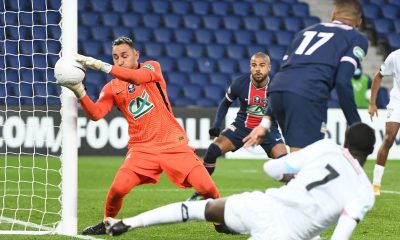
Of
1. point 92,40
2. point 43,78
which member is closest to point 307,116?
point 43,78

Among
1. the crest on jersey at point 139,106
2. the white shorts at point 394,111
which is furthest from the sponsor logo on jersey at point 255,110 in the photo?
the crest on jersey at point 139,106

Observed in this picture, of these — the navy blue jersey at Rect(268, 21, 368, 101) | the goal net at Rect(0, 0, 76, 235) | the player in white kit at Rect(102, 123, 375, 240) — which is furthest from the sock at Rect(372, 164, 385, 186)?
the player in white kit at Rect(102, 123, 375, 240)

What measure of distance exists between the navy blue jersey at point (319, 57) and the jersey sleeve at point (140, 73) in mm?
1089

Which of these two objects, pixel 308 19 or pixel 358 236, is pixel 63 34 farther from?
pixel 308 19

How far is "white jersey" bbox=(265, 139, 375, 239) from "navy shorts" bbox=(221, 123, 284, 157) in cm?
424

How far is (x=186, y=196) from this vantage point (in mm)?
10594

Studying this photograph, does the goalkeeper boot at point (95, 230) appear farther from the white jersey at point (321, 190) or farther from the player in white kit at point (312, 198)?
the white jersey at point (321, 190)

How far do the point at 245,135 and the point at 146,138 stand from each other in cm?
230

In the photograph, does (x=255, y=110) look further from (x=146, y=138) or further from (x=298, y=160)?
(x=298, y=160)

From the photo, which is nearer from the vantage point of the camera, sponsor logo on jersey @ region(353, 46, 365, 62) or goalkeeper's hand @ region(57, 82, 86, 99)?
sponsor logo on jersey @ region(353, 46, 365, 62)

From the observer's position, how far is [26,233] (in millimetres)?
7055

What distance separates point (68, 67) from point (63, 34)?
61cm

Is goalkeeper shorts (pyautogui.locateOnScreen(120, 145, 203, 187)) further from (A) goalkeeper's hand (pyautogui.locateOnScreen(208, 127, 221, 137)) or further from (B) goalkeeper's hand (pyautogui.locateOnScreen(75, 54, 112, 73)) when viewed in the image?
(A) goalkeeper's hand (pyautogui.locateOnScreen(208, 127, 221, 137))

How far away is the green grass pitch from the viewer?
23.8ft
